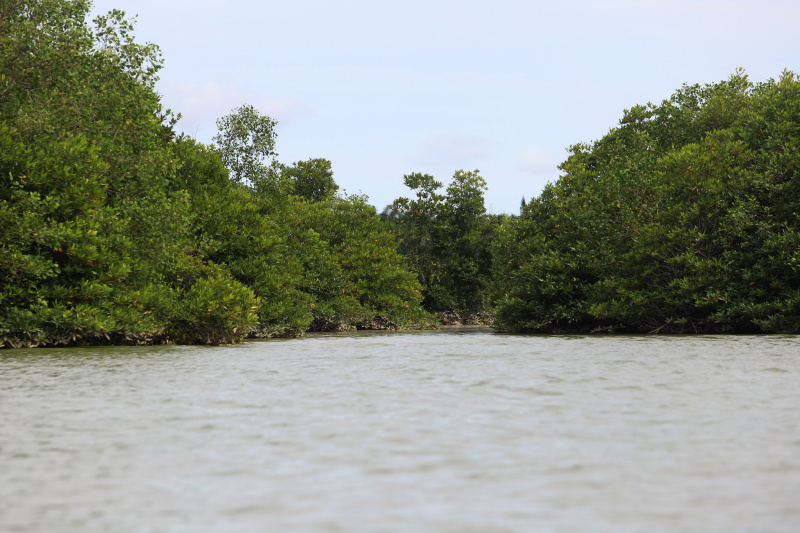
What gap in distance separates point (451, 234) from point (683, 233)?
3101 centimetres

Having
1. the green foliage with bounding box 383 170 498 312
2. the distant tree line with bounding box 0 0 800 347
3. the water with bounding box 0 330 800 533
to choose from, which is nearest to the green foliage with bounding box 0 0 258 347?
the distant tree line with bounding box 0 0 800 347

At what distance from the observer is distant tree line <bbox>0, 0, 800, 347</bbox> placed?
23141 mm

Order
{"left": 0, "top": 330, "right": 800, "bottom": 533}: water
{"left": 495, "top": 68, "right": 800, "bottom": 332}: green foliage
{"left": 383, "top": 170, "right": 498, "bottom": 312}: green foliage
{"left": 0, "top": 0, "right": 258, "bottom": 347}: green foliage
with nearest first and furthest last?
{"left": 0, "top": 330, "right": 800, "bottom": 533}: water → {"left": 0, "top": 0, "right": 258, "bottom": 347}: green foliage → {"left": 495, "top": 68, "right": 800, "bottom": 332}: green foliage → {"left": 383, "top": 170, "right": 498, "bottom": 312}: green foliage

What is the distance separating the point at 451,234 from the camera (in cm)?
6238

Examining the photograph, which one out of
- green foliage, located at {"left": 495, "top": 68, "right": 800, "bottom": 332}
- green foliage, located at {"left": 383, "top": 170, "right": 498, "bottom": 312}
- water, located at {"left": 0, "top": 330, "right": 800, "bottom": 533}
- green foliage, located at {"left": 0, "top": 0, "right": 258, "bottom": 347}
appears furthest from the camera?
green foliage, located at {"left": 383, "top": 170, "right": 498, "bottom": 312}

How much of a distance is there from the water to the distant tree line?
764 cm

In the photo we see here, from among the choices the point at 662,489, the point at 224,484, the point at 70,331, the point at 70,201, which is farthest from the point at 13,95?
the point at 662,489

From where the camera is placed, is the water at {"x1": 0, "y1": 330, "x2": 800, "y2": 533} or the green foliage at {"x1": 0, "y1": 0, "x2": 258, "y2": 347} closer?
the water at {"x1": 0, "y1": 330, "x2": 800, "y2": 533}

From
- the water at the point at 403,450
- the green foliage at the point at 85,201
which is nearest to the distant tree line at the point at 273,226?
the green foliage at the point at 85,201

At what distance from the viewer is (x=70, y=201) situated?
23.2 metres

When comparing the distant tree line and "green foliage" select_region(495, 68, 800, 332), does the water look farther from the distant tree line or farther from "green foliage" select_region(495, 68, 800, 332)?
"green foliage" select_region(495, 68, 800, 332)

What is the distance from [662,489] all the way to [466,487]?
5.28 ft

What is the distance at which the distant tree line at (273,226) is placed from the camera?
23.1m

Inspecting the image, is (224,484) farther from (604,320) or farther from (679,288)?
(604,320)
